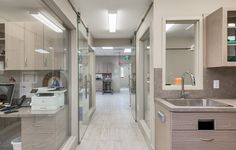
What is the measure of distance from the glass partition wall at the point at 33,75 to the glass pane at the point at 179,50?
1.77 meters

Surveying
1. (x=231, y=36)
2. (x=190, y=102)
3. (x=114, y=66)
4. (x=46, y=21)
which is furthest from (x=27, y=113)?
(x=114, y=66)

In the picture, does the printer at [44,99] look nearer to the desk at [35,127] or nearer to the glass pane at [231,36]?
the desk at [35,127]

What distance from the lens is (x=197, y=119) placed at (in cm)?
220

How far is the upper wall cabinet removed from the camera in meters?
2.52

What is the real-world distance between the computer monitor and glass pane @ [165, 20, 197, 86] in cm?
232

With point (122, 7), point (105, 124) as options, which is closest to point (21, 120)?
point (122, 7)

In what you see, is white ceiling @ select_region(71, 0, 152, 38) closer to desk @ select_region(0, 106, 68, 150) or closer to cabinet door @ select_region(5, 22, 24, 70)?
cabinet door @ select_region(5, 22, 24, 70)

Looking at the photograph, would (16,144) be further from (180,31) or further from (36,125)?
(180,31)

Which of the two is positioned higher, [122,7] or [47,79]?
[122,7]

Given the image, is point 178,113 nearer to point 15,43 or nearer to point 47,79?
point 47,79

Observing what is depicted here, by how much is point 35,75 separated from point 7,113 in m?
0.79

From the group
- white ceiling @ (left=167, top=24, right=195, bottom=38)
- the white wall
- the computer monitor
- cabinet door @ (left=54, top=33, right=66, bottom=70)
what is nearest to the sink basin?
white ceiling @ (left=167, top=24, right=195, bottom=38)

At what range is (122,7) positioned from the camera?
3803 millimetres

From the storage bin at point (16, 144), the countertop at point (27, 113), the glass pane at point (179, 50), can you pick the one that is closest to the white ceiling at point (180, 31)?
the glass pane at point (179, 50)
